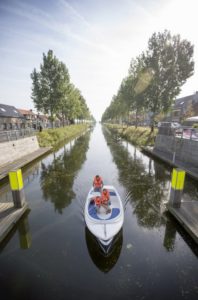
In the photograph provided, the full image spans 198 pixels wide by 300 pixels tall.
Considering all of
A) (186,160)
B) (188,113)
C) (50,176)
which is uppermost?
(188,113)

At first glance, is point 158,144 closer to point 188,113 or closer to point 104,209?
point 104,209

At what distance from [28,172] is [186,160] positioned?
15721 mm

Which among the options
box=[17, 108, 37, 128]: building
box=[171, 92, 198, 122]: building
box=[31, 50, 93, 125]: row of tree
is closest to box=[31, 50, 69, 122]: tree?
box=[31, 50, 93, 125]: row of tree

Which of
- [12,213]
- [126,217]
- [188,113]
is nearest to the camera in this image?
[12,213]

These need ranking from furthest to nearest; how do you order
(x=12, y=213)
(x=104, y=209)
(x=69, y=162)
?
1. (x=69, y=162)
2. (x=12, y=213)
3. (x=104, y=209)

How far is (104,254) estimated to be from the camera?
5.73 meters

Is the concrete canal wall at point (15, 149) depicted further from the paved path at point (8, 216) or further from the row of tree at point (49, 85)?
the row of tree at point (49, 85)

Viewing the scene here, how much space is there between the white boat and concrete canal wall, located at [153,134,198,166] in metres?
10.2

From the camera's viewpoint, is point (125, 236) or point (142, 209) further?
point (142, 209)

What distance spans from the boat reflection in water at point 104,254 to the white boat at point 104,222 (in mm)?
326

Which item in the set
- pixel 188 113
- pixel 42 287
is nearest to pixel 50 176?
pixel 42 287

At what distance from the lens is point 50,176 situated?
567 inches

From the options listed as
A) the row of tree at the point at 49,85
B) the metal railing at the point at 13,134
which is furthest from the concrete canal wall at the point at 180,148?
the row of tree at the point at 49,85

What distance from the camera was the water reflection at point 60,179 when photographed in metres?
10.2
